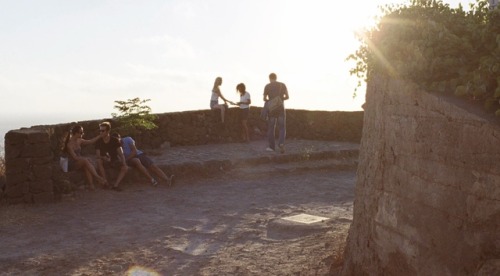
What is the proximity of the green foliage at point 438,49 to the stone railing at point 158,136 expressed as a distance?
251 inches

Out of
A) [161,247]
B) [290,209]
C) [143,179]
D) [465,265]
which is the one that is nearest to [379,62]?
[465,265]

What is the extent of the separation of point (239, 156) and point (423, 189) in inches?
386

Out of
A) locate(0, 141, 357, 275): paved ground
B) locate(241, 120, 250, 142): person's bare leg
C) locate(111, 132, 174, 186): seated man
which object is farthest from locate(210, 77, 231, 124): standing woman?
locate(111, 132, 174, 186): seated man

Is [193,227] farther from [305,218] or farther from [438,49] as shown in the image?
[438,49]

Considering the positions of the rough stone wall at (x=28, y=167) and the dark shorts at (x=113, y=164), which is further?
the dark shorts at (x=113, y=164)

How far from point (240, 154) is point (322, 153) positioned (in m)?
1.96

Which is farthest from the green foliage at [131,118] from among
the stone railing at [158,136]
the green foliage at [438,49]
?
the green foliage at [438,49]

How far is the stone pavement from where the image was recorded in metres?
13.1

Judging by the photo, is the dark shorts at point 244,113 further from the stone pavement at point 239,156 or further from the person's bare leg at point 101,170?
the person's bare leg at point 101,170

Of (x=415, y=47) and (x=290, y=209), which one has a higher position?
(x=415, y=47)

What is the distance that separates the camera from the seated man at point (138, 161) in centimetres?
1217

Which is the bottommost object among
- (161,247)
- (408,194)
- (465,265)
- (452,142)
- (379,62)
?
(161,247)

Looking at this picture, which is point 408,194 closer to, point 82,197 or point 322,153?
point 82,197

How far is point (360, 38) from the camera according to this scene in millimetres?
6035
